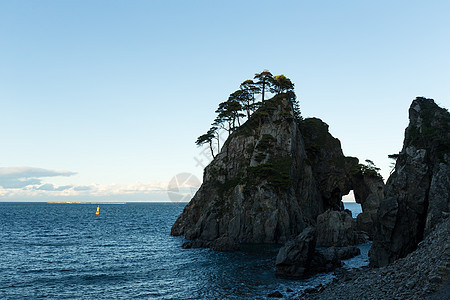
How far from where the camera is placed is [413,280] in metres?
21.7

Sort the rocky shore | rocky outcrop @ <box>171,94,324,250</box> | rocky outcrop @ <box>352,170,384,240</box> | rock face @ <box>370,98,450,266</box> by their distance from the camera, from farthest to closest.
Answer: rocky outcrop @ <box>352,170,384,240</box>
rocky outcrop @ <box>171,94,324,250</box>
rock face @ <box>370,98,450,266</box>
the rocky shore

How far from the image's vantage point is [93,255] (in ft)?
175

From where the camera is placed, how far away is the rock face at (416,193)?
1232 inches

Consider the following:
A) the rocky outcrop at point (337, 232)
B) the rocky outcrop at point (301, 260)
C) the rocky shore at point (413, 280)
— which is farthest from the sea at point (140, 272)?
the rocky shore at point (413, 280)

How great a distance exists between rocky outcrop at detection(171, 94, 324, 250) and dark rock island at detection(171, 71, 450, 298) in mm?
220

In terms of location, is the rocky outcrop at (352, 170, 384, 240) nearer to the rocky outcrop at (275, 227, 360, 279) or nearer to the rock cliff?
the rock cliff

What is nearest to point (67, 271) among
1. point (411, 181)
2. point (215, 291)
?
point (215, 291)

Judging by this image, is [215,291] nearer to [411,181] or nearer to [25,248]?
[411,181]

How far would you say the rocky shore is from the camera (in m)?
19.7

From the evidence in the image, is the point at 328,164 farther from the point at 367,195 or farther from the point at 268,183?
the point at 268,183

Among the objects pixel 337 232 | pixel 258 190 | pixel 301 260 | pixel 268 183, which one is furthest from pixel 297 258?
pixel 268 183

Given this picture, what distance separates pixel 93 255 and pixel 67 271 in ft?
39.7

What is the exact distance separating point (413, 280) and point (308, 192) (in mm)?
57421

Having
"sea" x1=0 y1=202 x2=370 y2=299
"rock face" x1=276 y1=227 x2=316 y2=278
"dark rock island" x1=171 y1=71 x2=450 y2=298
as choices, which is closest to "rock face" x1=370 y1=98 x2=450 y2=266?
"dark rock island" x1=171 y1=71 x2=450 y2=298
